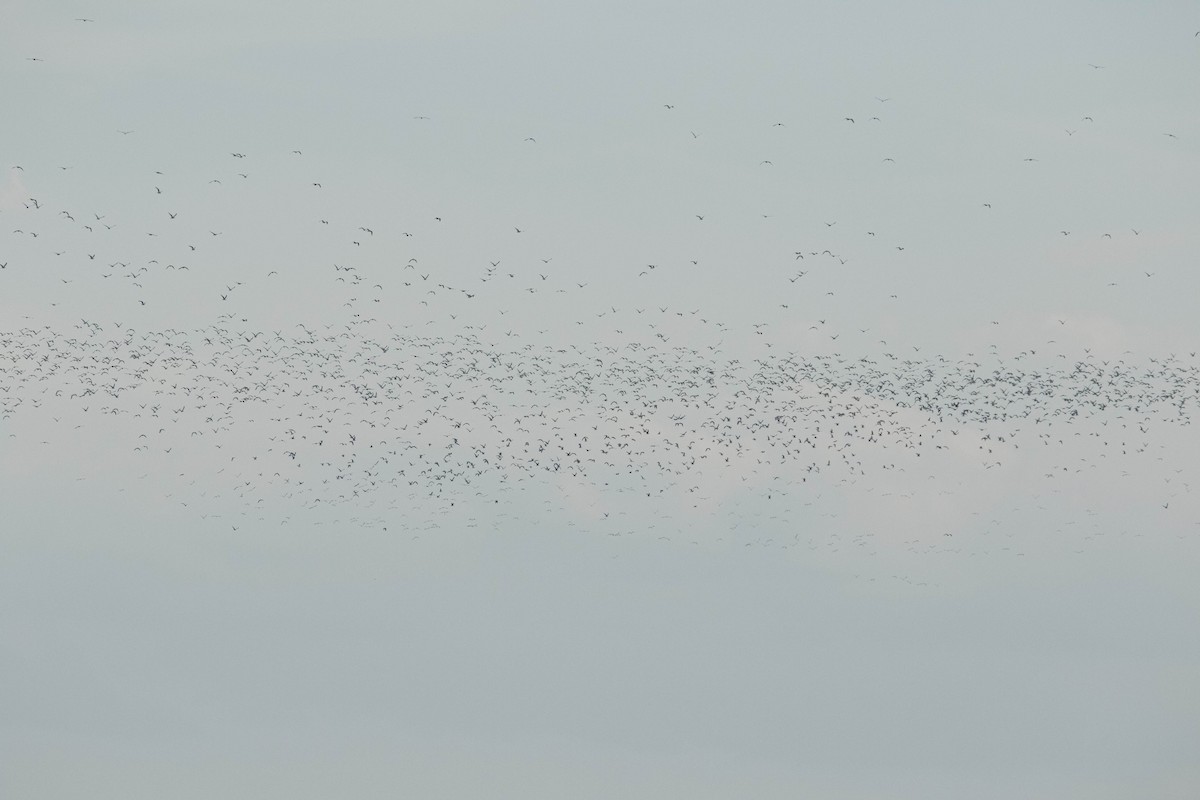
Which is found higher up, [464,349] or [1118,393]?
[1118,393]

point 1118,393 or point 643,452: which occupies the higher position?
point 1118,393

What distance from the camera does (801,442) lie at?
8281cm

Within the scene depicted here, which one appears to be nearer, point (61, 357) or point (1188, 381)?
point (61, 357)

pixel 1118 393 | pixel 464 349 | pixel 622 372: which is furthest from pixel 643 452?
pixel 1118 393

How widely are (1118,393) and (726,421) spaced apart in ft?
69.2

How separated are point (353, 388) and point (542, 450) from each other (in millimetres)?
9734

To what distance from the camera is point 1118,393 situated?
293ft

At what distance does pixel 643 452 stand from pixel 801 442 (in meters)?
7.57

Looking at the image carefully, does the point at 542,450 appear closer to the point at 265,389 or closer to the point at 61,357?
the point at 265,389

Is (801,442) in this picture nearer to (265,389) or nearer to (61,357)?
(265,389)

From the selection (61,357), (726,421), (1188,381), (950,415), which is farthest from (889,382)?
(61,357)

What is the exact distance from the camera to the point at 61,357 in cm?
8400

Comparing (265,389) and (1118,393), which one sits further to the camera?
(1118,393)

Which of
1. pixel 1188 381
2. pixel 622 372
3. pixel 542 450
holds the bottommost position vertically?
pixel 542 450
